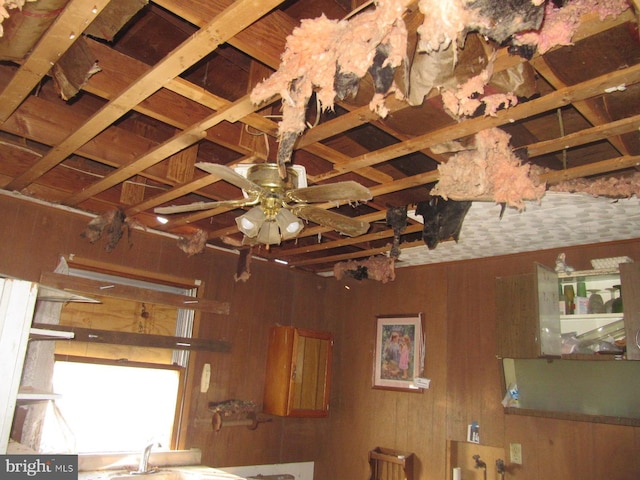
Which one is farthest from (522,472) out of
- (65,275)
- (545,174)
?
(65,275)

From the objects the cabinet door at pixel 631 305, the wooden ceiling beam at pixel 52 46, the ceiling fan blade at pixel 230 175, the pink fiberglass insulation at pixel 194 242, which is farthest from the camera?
the pink fiberglass insulation at pixel 194 242

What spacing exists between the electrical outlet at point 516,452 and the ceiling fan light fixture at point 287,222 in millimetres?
2552

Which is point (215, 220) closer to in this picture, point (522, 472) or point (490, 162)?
point (490, 162)

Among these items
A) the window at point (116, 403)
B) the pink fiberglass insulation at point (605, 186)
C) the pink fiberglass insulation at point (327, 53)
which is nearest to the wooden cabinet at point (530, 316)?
the pink fiberglass insulation at point (605, 186)

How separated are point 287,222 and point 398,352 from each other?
8.56ft

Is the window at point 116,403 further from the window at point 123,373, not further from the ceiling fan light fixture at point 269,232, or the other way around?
the ceiling fan light fixture at point 269,232

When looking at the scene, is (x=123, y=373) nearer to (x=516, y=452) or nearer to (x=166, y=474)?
(x=166, y=474)

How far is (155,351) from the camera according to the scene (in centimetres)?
415

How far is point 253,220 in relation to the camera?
2.51 metres

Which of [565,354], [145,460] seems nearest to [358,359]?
[565,354]

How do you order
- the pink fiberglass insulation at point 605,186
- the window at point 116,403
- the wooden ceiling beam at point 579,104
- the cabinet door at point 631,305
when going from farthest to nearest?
the window at point 116,403 < the cabinet door at point 631,305 < the pink fiberglass insulation at point 605,186 < the wooden ceiling beam at point 579,104

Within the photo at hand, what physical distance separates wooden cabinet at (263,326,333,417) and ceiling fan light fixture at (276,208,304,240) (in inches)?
89.0

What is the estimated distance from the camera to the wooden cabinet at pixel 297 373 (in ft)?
15.0

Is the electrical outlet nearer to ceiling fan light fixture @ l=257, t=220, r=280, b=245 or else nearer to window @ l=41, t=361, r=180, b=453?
ceiling fan light fixture @ l=257, t=220, r=280, b=245
